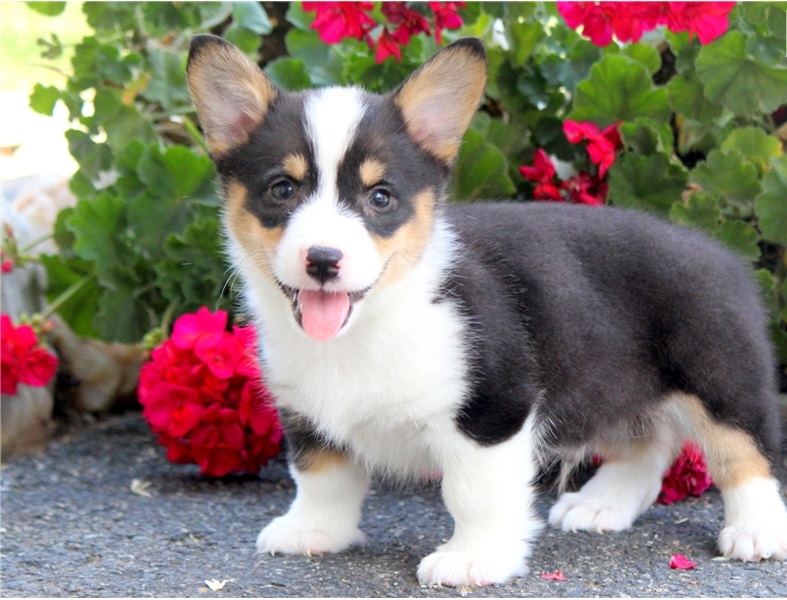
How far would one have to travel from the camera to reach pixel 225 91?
11.5ft

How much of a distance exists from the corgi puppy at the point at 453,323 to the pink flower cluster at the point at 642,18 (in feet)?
2.89

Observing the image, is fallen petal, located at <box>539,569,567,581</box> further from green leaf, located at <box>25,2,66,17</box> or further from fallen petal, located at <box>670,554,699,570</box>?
green leaf, located at <box>25,2,66,17</box>

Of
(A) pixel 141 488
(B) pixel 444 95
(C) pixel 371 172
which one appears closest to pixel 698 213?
(B) pixel 444 95

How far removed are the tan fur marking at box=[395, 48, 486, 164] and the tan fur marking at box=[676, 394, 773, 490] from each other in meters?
1.27

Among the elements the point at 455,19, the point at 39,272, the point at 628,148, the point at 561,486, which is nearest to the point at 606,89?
the point at 628,148

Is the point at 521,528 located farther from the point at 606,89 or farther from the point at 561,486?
the point at 606,89

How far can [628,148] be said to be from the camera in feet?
15.4

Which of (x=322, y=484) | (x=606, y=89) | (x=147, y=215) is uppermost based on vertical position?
(x=606, y=89)

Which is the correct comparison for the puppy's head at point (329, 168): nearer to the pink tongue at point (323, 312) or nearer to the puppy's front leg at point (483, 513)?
the pink tongue at point (323, 312)

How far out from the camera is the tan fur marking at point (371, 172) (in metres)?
3.20

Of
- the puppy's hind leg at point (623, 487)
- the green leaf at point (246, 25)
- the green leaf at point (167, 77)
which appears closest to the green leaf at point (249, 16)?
the green leaf at point (246, 25)

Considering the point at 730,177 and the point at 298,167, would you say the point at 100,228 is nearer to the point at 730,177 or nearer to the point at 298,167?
the point at 298,167

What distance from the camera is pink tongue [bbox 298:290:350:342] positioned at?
3.17 metres

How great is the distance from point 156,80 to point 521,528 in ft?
9.60
